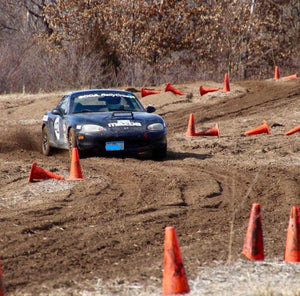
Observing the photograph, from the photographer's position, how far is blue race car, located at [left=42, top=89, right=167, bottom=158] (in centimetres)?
1415

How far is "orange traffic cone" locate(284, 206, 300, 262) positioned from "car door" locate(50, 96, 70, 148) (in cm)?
840

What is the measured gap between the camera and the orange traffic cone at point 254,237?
7.00 meters

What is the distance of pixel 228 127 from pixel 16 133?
5.80 m

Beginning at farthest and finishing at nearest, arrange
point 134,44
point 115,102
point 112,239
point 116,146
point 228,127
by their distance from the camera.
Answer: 1. point 134,44
2. point 228,127
3. point 115,102
4. point 116,146
5. point 112,239

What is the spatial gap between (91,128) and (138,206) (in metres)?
4.51

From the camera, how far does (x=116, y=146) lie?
14.2 meters

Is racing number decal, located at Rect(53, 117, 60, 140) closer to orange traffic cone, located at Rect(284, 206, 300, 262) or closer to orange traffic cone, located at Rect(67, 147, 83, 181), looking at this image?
orange traffic cone, located at Rect(67, 147, 83, 181)

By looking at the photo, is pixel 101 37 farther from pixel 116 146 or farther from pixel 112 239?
pixel 112 239

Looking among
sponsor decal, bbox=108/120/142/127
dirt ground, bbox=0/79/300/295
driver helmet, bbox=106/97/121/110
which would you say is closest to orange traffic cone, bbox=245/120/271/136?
dirt ground, bbox=0/79/300/295

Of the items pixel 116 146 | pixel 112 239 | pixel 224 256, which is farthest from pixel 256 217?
pixel 116 146

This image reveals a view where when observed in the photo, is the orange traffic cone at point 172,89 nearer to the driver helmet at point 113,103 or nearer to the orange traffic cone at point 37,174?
the driver helmet at point 113,103

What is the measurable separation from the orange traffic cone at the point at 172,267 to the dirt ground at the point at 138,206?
488 mm

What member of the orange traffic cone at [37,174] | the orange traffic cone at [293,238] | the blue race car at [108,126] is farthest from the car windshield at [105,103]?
the orange traffic cone at [293,238]

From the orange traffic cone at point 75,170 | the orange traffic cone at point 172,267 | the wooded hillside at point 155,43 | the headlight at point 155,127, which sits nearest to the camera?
the orange traffic cone at point 172,267
